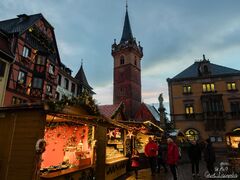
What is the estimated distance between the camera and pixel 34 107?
6.87 meters

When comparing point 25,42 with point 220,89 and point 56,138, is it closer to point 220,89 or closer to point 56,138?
point 56,138

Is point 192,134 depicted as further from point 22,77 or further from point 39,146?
point 39,146

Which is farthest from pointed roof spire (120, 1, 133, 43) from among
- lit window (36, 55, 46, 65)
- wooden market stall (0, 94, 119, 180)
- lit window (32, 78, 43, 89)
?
wooden market stall (0, 94, 119, 180)

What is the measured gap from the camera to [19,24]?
2684cm

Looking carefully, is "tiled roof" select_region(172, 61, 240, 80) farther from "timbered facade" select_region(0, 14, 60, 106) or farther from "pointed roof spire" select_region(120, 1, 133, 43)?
"pointed roof spire" select_region(120, 1, 133, 43)

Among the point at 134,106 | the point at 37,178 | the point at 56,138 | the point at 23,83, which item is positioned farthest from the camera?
the point at 134,106

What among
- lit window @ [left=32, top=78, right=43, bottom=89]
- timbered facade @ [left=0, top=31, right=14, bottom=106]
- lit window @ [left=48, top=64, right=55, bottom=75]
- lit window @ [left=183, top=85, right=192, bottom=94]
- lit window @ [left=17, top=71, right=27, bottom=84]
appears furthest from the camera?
lit window @ [left=183, top=85, right=192, bottom=94]

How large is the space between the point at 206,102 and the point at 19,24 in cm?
3237

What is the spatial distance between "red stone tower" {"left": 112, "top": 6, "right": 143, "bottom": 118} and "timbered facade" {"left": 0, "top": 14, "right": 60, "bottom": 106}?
33743 millimetres

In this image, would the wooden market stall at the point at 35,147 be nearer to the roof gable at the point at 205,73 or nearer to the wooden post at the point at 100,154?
the wooden post at the point at 100,154

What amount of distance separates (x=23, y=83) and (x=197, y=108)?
29.4 meters

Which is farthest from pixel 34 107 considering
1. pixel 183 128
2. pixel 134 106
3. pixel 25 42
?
pixel 134 106

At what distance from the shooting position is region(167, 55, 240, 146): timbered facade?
120 ft

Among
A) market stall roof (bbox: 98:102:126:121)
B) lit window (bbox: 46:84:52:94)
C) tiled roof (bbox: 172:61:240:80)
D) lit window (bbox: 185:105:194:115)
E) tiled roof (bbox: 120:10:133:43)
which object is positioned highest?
tiled roof (bbox: 120:10:133:43)
